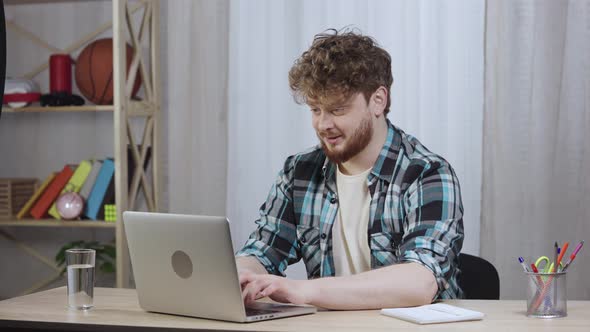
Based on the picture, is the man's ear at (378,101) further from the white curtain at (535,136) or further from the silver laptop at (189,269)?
the white curtain at (535,136)

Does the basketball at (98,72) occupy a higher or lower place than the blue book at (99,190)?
higher

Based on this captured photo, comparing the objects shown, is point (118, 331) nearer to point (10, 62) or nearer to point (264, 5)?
point (264, 5)

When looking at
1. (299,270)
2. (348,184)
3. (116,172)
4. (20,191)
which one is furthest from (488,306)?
(20,191)

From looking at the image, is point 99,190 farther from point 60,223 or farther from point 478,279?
point 478,279

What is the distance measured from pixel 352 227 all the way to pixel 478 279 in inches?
13.7

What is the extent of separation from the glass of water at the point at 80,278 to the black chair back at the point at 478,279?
0.93m

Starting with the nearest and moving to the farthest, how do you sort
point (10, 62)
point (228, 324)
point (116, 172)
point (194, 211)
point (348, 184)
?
1. point (228, 324)
2. point (348, 184)
3. point (116, 172)
4. point (194, 211)
5. point (10, 62)

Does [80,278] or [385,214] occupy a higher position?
[385,214]

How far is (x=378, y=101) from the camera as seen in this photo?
2238mm

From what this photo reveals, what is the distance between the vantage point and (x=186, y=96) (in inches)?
140

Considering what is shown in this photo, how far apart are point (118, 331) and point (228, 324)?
0.22 m

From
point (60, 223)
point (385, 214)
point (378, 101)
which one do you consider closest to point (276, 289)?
point (385, 214)

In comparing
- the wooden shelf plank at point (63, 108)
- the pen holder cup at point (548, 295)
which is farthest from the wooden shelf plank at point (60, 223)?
the pen holder cup at point (548, 295)

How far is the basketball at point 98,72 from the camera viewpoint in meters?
3.47
